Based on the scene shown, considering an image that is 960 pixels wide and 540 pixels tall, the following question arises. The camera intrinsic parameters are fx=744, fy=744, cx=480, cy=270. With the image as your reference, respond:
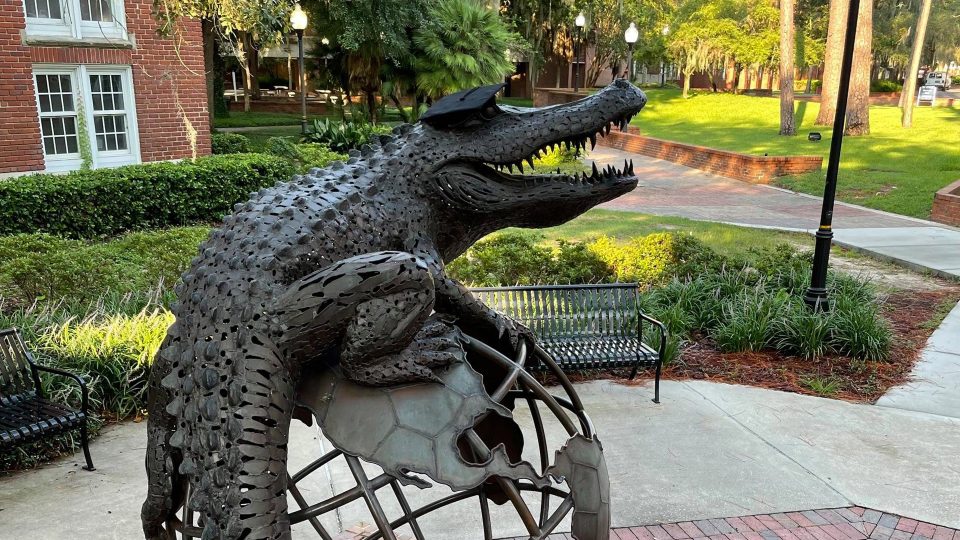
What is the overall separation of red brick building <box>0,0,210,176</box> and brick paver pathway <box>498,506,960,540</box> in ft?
42.3

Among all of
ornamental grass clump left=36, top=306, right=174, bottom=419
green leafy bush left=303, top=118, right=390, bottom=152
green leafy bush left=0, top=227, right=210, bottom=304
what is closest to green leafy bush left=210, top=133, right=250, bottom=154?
green leafy bush left=303, top=118, right=390, bottom=152

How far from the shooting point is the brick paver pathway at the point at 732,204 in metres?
14.9

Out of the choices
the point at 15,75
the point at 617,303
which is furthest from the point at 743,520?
the point at 15,75

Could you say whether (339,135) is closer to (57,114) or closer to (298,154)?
(298,154)

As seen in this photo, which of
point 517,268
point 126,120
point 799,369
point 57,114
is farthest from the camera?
point 126,120

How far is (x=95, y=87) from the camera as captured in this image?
47.9 feet

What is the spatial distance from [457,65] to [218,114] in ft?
46.8

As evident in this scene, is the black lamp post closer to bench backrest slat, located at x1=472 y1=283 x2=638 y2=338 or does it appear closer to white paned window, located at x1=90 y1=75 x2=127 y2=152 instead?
bench backrest slat, located at x1=472 y1=283 x2=638 y2=338

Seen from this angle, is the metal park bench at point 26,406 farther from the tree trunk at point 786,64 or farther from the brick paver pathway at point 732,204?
the tree trunk at point 786,64

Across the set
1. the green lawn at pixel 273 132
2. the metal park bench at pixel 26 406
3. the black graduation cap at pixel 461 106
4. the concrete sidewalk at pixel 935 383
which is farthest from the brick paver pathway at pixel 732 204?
the black graduation cap at pixel 461 106

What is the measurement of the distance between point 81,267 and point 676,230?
891cm

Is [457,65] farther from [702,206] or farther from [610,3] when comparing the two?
[610,3]

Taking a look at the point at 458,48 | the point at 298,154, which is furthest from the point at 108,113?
the point at 458,48

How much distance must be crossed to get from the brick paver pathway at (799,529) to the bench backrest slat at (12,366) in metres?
4.05
